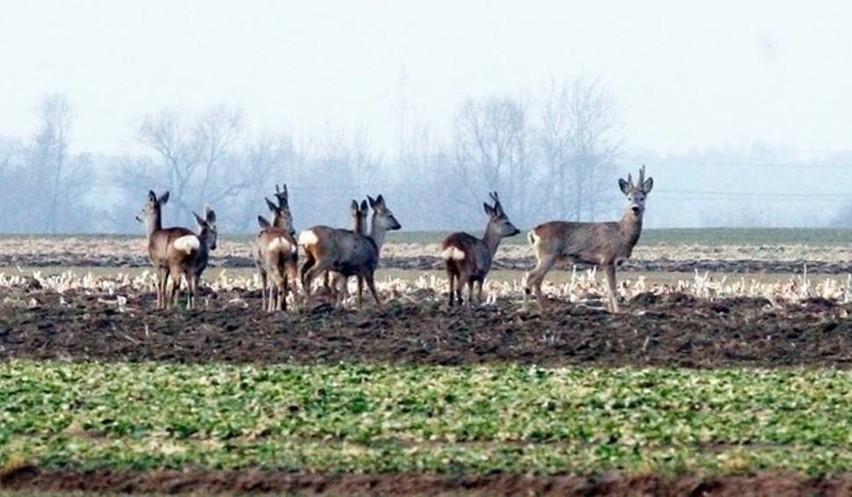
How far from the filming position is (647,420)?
16.3 meters

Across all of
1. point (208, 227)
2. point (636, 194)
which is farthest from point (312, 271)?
point (636, 194)

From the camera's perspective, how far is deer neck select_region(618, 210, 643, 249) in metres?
30.6

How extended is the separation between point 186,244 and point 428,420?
45.8 ft

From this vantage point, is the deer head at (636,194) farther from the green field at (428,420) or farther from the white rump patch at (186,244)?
the green field at (428,420)

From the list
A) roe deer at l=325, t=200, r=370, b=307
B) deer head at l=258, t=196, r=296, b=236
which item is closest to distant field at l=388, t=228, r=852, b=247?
roe deer at l=325, t=200, r=370, b=307

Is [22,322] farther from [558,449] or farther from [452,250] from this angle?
[558,449]

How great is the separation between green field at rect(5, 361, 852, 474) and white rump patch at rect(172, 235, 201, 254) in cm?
913

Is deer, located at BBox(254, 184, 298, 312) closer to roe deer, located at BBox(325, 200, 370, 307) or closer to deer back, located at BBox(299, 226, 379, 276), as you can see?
deer back, located at BBox(299, 226, 379, 276)

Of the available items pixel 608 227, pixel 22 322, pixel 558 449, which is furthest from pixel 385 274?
pixel 558 449

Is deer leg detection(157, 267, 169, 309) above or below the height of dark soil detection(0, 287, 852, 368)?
above

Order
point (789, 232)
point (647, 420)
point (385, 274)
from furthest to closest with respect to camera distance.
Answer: point (789, 232) < point (385, 274) < point (647, 420)

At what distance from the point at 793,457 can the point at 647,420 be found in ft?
6.67

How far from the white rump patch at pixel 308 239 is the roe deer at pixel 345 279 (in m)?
0.60

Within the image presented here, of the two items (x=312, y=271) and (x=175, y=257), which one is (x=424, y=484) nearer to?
(x=312, y=271)
